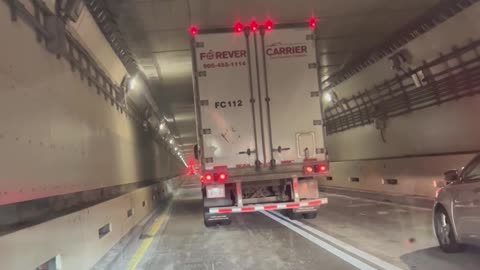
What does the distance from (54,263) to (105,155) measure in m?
7.30

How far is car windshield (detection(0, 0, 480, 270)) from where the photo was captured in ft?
25.3

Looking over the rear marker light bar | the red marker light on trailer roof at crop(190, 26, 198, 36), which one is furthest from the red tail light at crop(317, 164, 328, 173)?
the red marker light on trailer roof at crop(190, 26, 198, 36)

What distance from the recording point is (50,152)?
26.8 ft

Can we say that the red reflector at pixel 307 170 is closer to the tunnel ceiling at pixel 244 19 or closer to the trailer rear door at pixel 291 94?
the trailer rear door at pixel 291 94

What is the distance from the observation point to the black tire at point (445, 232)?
898 cm

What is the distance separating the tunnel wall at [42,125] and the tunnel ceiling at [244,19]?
2400mm

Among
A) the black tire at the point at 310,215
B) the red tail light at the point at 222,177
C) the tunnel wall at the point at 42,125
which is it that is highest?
the tunnel wall at the point at 42,125

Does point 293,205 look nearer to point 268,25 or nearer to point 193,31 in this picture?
point 268,25

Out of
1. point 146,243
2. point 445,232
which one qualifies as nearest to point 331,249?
point 445,232

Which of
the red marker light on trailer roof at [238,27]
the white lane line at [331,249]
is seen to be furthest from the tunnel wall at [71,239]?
the red marker light on trailer roof at [238,27]

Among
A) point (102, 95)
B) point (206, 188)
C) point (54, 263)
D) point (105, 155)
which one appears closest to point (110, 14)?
point (102, 95)

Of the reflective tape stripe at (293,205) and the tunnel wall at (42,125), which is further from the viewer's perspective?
the reflective tape stripe at (293,205)

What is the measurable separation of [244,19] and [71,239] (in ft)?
30.4

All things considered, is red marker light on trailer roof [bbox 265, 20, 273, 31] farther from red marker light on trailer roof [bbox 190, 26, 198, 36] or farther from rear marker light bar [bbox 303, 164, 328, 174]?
rear marker light bar [bbox 303, 164, 328, 174]
